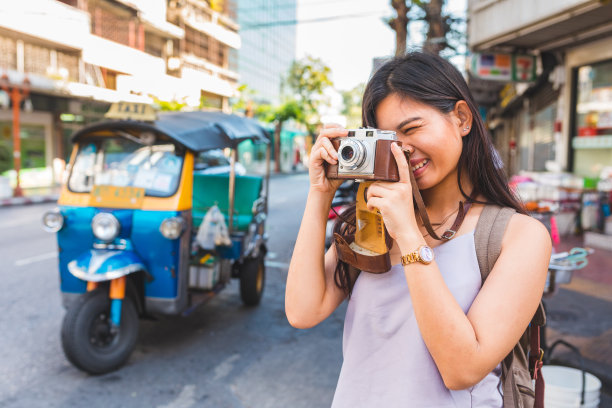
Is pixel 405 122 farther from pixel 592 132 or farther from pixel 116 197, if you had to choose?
pixel 592 132

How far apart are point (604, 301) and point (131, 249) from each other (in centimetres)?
484

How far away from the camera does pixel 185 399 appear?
329 centimetres

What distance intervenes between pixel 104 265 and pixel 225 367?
3.97 feet

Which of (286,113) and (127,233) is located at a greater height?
(286,113)

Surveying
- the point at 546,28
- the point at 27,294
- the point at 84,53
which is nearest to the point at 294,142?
the point at 84,53

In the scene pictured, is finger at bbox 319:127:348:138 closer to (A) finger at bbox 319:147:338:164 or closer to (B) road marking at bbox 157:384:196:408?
(A) finger at bbox 319:147:338:164

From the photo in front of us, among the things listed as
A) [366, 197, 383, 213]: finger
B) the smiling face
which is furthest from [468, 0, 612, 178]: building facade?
[366, 197, 383, 213]: finger

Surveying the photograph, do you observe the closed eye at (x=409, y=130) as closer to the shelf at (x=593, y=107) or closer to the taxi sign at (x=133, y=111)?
the taxi sign at (x=133, y=111)

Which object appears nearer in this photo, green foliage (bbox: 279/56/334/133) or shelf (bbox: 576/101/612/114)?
shelf (bbox: 576/101/612/114)

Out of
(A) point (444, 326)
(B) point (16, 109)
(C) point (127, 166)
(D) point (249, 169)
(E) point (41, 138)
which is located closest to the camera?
(A) point (444, 326)

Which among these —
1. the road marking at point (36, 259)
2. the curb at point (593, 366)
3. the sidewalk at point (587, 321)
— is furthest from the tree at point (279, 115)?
the curb at point (593, 366)

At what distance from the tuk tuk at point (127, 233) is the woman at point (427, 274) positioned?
2539 millimetres

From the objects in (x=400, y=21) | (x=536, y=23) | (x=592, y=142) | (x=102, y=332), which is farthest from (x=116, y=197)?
(x=592, y=142)

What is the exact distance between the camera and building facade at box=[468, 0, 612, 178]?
7.66m
